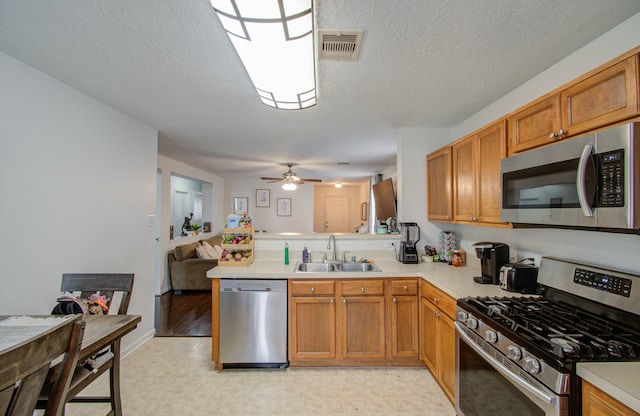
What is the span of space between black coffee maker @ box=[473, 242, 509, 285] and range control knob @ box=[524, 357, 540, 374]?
914 millimetres

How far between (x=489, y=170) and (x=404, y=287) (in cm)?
120

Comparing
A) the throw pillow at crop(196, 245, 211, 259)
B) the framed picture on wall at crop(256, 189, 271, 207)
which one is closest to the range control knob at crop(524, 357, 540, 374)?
the throw pillow at crop(196, 245, 211, 259)

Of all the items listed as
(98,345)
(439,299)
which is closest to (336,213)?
(439,299)

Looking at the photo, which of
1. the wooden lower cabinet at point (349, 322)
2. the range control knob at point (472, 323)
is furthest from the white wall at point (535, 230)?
the wooden lower cabinet at point (349, 322)

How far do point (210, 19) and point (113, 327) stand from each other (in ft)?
5.53

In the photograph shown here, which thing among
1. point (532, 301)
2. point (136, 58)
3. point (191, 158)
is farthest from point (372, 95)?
point (191, 158)

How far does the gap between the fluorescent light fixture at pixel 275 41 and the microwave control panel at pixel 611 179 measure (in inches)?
56.1

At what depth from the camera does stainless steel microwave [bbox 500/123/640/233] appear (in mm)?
1003

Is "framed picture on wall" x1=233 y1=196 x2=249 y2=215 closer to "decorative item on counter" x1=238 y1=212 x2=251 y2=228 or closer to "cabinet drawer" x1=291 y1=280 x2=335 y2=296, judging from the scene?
"decorative item on counter" x1=238 y1=212 x2=251 y2=228

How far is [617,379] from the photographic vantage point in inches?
33.1

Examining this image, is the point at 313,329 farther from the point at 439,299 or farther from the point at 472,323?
the point at 472,323

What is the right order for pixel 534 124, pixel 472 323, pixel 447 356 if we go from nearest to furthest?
pixel 472 323, pixel 534 124, pixel 447 356

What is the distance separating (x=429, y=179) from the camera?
282cm

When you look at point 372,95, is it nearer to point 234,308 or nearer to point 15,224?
point 234,308
